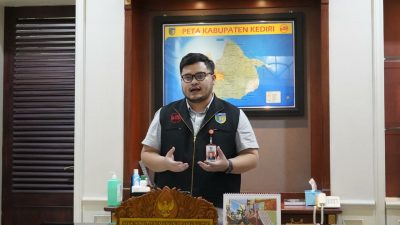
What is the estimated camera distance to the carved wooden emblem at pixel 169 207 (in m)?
1.48

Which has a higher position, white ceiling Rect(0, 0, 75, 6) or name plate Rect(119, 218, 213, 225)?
white ceiling Rect(0, 0, 75, 6)

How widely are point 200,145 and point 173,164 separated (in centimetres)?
23

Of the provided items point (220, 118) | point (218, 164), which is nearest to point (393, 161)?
point (220, 118)

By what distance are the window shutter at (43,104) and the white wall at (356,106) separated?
1971mm

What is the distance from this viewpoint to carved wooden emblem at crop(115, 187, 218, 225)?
4.86 feet

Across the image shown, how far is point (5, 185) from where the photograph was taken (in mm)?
3846

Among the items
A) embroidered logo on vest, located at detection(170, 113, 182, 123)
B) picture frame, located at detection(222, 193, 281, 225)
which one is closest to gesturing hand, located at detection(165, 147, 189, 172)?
embroidered logo on vest, located at detection(170, 113, 182, 123)

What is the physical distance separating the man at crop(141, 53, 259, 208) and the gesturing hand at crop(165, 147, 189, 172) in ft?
0.04

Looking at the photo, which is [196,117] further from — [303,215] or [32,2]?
[32,2]

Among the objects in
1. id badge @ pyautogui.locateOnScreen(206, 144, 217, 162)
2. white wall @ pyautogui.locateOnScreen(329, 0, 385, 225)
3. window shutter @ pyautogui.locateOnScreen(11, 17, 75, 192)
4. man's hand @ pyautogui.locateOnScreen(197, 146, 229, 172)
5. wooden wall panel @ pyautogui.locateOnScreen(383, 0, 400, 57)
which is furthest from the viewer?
window shutter @ pyautogui.locateOnScreen(11, 17, 75, 192)

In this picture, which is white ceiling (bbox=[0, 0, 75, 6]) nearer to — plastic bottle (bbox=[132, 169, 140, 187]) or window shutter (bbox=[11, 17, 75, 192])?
window shutter (bbox=[11, 17, 75, 192])

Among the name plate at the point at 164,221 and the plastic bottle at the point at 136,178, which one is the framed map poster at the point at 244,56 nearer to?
the plastic bottle at the point at 136,178

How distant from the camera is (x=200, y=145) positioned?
2.48m

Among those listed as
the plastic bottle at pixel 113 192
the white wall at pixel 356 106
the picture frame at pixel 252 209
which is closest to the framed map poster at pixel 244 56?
the white wall at pixel 356 106
